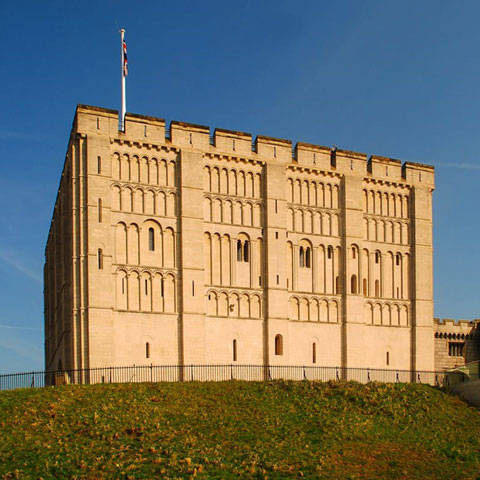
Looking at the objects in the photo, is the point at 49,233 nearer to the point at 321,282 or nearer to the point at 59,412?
A: the point at 321,282

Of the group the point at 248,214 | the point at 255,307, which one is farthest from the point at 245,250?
the point at 255,307

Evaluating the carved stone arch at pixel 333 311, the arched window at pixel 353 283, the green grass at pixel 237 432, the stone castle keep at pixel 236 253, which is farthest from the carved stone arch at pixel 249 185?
the green grass at pixel 237 432

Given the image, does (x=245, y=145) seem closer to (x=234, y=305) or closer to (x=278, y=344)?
(x=234, y=305)

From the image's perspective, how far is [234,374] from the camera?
148ft

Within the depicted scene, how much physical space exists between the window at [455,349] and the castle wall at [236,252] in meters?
3.56

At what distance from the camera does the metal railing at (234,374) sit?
42.0 meters

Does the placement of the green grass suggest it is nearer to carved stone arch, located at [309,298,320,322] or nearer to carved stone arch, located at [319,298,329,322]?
carved stone arch, located at [309,298,320,322]

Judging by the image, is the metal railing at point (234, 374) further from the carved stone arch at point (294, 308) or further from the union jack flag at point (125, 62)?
the union jack flag at point (125, 62)

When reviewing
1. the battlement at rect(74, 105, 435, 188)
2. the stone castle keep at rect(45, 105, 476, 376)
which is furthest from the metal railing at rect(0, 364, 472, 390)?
the battlement at rect(74, 105, 435, 188)

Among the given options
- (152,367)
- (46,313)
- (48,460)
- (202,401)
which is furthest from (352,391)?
(46,313)

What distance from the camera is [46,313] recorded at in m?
61.9

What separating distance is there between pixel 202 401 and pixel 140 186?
13.8 meters

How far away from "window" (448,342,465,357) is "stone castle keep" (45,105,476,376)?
0.26 feet

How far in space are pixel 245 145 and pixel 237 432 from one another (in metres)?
20.3
